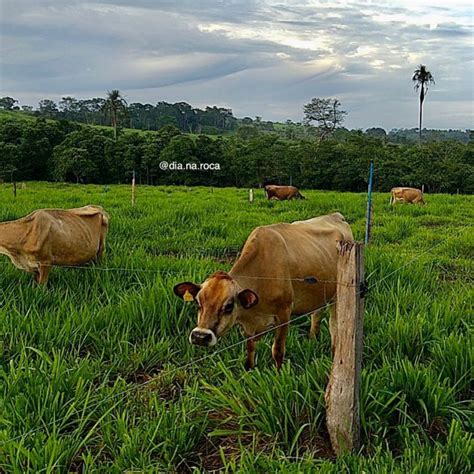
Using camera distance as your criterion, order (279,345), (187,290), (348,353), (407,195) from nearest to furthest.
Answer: (348,353), (187,290), (279,345), (407,195)

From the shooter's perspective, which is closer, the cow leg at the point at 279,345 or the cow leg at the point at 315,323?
the cow leg at the point at 279,345

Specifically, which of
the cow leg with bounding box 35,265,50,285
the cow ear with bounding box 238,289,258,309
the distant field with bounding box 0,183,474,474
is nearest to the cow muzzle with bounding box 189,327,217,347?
the distant field with bounding box 0,183,474,474

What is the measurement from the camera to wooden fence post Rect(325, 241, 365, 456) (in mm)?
2840

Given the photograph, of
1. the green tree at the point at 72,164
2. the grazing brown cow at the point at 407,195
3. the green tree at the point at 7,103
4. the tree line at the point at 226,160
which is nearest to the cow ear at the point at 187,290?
the grazing brown cow at the point at 407,195

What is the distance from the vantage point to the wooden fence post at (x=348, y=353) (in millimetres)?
2840

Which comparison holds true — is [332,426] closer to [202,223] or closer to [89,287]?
[89,287]

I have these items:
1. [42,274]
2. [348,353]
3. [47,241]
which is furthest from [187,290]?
[47,241]

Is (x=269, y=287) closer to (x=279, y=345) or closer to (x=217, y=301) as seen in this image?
(x=279, y=345)

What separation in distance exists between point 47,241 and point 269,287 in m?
3.17

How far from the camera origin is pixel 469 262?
7.52 m

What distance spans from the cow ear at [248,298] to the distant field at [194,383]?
44 centimetres

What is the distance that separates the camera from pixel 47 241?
6062 millimetres

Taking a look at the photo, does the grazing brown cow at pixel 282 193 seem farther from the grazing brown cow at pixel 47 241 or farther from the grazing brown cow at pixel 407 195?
the grazing brown cow at pixel 47 241

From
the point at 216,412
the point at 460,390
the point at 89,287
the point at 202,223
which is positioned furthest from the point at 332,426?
the point at 202,223
